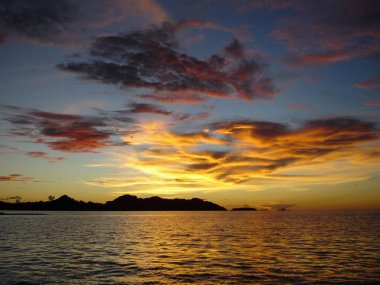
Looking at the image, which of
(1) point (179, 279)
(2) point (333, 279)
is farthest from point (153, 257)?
(2) point (333, 279)

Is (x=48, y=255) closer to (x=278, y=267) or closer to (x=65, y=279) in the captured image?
(x=65, y=279)

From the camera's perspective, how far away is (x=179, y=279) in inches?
1323

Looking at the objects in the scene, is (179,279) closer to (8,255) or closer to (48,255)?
(48,255)

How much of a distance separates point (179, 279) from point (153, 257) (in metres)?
14.7

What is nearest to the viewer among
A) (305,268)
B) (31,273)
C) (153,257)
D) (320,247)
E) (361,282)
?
(361,282)

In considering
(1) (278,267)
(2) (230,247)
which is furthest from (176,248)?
(1) (278,267)

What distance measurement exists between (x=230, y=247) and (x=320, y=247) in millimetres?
14927

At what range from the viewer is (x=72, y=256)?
47719 millimetres

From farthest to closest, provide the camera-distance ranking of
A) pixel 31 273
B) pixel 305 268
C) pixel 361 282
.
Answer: pixel 305 268 < pixel 31 273 < pixel 361 282

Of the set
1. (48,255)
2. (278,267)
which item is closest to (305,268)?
(278,267)

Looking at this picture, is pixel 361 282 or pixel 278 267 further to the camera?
pixel 278 267

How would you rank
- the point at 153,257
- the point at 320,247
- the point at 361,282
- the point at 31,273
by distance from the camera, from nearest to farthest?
1. the point at 361,282
2. the point at 31,273
3. the point at 153,257
4. the point at 320,247

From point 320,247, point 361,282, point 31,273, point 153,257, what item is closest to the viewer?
point 361,282

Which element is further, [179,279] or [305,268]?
[305,268]
